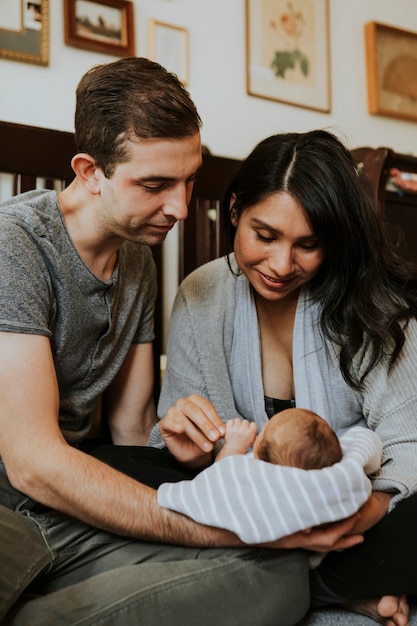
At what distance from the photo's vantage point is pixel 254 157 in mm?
1361

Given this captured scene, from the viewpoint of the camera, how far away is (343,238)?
4.23ft

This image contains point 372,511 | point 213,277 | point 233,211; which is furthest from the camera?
point 213,277

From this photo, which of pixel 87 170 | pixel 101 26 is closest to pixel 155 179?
pixel 87 170

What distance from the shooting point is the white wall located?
2223 millimetres

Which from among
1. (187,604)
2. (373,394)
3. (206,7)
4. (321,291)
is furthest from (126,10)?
(187,604)

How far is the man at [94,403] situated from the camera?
1.01 metres

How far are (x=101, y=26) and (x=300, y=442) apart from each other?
1.84 meters

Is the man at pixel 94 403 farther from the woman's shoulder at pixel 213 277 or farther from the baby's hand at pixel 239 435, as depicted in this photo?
the woman's shoulder at pixel 213 277

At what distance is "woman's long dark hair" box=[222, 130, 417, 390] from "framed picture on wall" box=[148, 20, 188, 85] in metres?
1.22

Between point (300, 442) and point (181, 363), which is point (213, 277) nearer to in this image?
point (181, 363)

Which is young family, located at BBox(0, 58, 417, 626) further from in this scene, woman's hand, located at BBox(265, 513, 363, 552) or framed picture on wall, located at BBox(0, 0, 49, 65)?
framed picture on wall, located at BBox(0, 0, 49, 65)

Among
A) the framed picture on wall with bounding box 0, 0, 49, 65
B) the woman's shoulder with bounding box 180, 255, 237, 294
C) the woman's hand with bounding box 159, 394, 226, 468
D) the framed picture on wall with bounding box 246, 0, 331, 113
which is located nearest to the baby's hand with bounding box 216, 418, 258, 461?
the woman's hand with bounding box 159, 394, 226, 468

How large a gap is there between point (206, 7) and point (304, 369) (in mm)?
1726

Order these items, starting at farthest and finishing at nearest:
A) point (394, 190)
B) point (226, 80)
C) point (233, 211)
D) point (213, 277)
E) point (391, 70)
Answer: point (391, 70), point (226, 80), point (394, 190), point (213, 277), point (233, 211)
